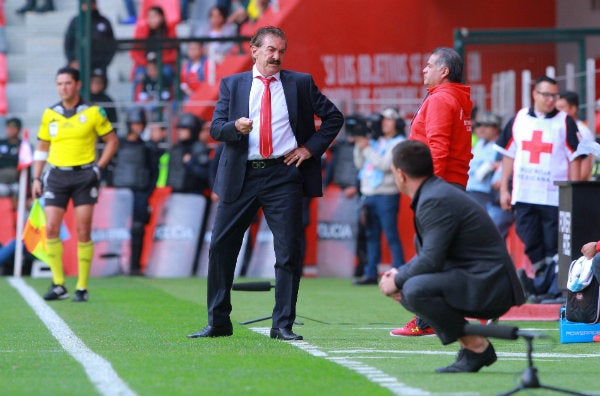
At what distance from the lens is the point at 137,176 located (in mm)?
18766

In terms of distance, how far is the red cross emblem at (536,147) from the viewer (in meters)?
12.8

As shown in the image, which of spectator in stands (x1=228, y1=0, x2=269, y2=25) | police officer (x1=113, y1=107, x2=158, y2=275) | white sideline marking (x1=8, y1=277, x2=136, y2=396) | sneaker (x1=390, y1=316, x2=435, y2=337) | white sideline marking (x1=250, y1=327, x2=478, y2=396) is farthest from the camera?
spectator in stands (x1=228, y1=0, x2=269, y2=25)

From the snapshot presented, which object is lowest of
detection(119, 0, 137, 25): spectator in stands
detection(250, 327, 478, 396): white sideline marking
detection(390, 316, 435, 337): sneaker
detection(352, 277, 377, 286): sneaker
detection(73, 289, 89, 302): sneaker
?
detection(352, 277, 377, 286): sneaker

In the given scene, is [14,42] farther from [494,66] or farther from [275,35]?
[275,35]

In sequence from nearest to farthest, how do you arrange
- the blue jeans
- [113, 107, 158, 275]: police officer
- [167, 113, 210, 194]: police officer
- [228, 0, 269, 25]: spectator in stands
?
the blue jeans
[113, 107, 158, 275]: police officer
[167, 113, 210, 194]: police officer
[228, 0, 269, 25]: spectator in stands

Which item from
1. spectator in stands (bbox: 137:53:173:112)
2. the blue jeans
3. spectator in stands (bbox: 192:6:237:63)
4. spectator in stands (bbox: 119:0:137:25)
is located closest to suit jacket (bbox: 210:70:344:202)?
the blue jeans

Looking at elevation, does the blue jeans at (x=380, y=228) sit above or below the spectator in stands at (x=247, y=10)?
below

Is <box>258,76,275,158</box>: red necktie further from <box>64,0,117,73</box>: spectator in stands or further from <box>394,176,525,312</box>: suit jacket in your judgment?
<box>64,0,117,73</box>: spectator in stands

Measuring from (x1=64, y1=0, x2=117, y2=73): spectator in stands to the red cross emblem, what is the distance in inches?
351

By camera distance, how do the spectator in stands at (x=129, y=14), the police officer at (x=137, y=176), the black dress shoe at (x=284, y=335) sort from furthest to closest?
the spectator in stands at (x=129, y=14) < the police officer at (x=137, y=176) < the black dress shoe at (x=284, y=335)

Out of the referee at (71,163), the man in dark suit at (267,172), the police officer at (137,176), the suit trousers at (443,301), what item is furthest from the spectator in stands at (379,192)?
the suit trousers at (443,301)

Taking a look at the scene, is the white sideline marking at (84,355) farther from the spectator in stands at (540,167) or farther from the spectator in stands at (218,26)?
the spectator in stands at (218,26)

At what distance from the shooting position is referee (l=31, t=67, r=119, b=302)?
13.5m

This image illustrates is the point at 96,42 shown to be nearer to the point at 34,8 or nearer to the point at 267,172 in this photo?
the point at 34,8
